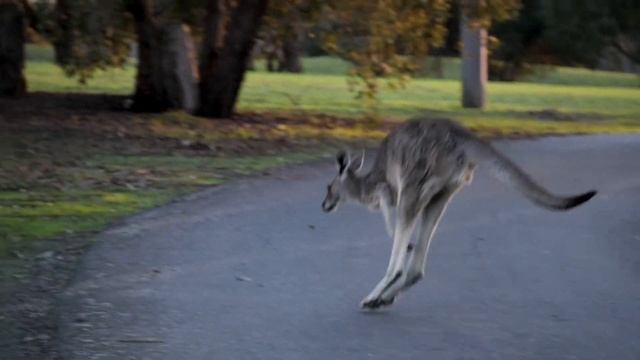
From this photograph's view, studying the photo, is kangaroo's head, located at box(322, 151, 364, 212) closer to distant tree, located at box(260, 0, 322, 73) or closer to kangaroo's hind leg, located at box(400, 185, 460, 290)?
kangaroo's hind leg, located at box(400, 185, 460, 290)

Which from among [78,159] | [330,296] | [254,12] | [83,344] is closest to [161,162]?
→ [78,159]

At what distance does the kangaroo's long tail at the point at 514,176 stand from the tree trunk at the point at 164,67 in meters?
15.6

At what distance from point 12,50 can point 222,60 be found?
4950mm

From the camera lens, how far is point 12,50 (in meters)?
26.8

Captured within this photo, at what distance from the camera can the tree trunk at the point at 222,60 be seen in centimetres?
2412

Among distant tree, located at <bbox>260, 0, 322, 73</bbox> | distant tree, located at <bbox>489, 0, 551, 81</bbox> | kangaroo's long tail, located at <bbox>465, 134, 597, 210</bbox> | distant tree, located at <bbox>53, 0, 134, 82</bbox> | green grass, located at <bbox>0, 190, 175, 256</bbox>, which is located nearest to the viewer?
kangaroo's long tail, located at <bbox>465, 134, 597, 210</bbox>

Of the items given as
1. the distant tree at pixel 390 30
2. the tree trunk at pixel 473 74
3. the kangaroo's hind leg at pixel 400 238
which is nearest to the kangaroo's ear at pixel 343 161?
→ the kangaroo's hind leg at pixel 400 238

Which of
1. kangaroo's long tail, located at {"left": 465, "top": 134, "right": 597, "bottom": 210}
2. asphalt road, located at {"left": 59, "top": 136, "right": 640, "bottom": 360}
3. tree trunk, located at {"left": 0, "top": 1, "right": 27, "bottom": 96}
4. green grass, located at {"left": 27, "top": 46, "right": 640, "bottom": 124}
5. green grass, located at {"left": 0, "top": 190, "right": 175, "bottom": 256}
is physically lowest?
green grass, located at {"left": 27, "top": 46, "right": 640, "bottom": 124}

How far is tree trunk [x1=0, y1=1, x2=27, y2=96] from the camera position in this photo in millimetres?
26484

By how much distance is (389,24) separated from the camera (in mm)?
21625

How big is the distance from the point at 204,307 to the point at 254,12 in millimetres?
15127

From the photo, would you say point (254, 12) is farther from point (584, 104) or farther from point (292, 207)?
point (584, 104)

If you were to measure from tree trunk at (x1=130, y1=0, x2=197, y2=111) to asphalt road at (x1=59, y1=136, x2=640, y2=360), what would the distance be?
362 inches

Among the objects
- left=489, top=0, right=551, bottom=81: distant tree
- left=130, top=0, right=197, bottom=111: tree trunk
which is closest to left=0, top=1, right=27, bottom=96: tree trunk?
left=130, top=0, right=197, bottom=111: tree trunk
